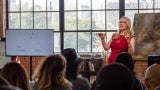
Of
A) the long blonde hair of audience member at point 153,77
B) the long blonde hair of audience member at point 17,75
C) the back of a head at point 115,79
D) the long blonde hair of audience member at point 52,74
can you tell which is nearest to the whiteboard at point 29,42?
the long blonde hair of audience member at point 52,74

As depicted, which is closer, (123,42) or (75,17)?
(123,42)

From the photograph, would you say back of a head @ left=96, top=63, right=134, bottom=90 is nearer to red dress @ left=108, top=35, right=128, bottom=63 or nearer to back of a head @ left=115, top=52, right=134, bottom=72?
back of a head @ left=115, top=52, right=134, bottom=72

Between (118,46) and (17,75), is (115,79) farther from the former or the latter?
(118,46)

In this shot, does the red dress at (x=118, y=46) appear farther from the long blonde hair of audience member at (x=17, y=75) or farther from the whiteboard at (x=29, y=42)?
the long blonde hair of audience member at (x=17, y=75)

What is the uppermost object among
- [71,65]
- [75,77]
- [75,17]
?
[75,17]

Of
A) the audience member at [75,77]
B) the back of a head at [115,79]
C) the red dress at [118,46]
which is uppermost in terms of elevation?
the red dress at [118,46]

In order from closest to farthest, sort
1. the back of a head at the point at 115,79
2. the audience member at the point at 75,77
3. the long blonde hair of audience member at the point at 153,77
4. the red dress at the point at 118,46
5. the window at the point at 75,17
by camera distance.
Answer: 1. the back of a head at the point at 115,79
2. the long blonde hair of audience member at the point at 153,77
3. the audience member at the point at 75,77
4. the red dress at the point at 118,46
5. the window at the point at 75,17

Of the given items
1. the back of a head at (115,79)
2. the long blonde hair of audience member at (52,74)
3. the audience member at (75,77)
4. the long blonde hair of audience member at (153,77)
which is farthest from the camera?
the audience member at (75,77)

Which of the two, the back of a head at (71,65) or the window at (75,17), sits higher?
the window at (75,17)

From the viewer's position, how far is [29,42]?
6082mm

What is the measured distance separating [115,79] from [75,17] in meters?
6.03

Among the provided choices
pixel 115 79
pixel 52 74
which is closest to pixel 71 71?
pixel 52 74

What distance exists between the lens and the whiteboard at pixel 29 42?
6051 millimetres

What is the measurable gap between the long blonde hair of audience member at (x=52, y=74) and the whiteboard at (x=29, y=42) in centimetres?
318
